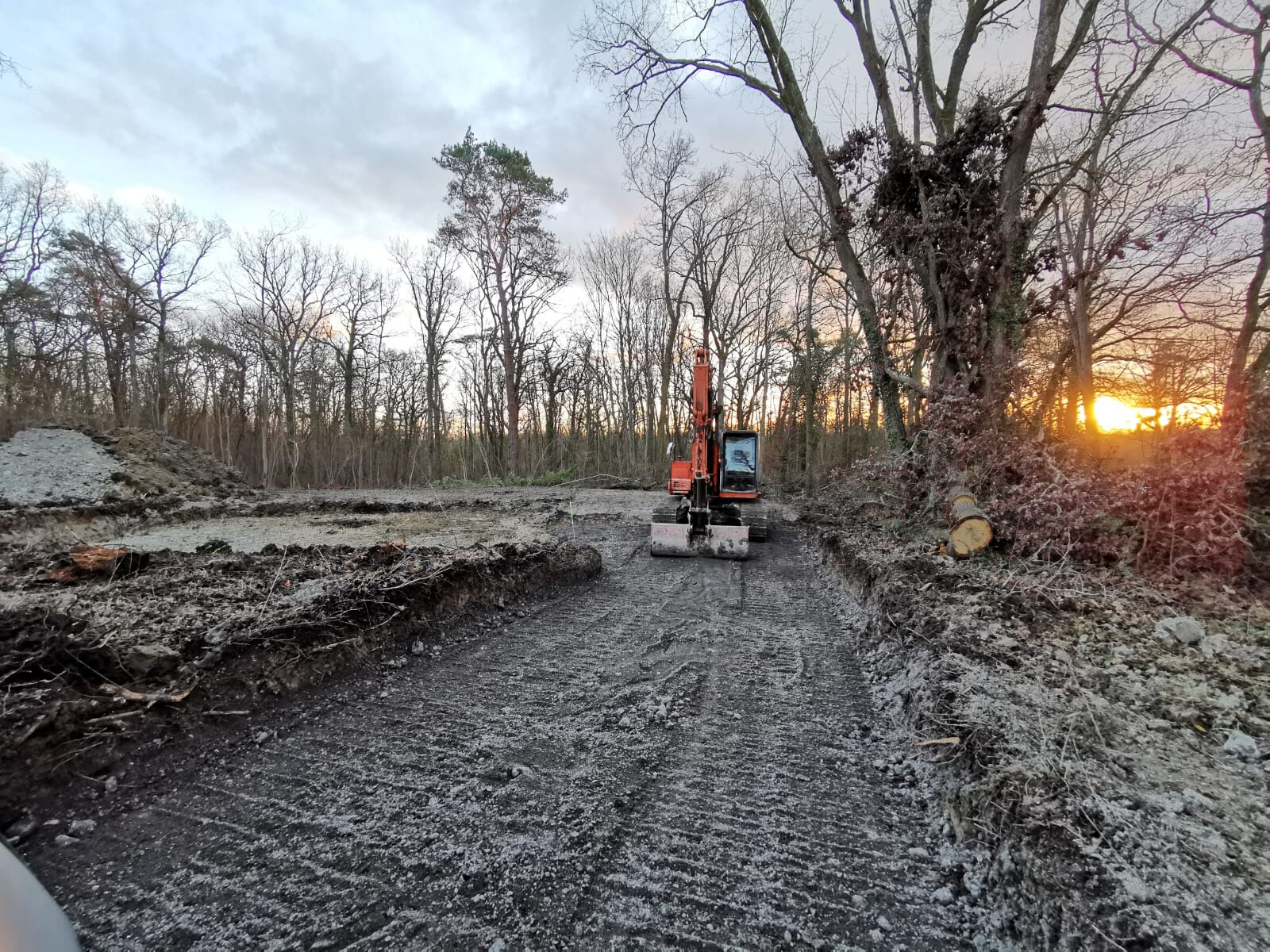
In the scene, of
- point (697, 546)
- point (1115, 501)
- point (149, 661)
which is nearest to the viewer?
point (149, 661)

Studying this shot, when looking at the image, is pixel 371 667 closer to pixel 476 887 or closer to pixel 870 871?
pixel 476 887

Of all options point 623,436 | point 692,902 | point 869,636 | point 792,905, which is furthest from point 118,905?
point 623,436

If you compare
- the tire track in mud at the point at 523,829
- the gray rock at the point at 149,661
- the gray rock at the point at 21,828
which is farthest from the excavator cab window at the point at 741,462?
the gray rock at the point at 21,828

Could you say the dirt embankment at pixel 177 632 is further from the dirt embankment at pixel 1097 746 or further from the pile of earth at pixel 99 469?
the pile of earth at pixel 99 469

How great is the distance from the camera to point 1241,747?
7.64ft

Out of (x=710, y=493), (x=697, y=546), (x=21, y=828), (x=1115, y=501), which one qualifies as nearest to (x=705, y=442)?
(x=710, y=493)

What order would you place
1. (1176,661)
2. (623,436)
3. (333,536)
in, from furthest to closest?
(623,436) → (333,536) → (1176,661)

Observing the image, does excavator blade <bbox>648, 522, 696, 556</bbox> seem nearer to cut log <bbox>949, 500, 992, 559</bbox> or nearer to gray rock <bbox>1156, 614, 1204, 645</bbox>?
cut log <bbox>949, 500, 992, 559</bbox>

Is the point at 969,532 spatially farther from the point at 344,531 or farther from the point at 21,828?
the point at 344,531

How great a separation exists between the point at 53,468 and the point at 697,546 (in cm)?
1521

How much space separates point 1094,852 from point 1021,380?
7150mm

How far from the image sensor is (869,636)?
4664 mm

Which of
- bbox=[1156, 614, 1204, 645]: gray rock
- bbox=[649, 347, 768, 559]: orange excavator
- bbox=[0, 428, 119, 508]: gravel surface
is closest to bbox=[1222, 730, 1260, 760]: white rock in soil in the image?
bbox=[1156, 614, 1204, 645]: gray rock

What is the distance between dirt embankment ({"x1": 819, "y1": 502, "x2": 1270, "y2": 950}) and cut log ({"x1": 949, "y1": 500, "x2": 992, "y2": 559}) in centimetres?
121
